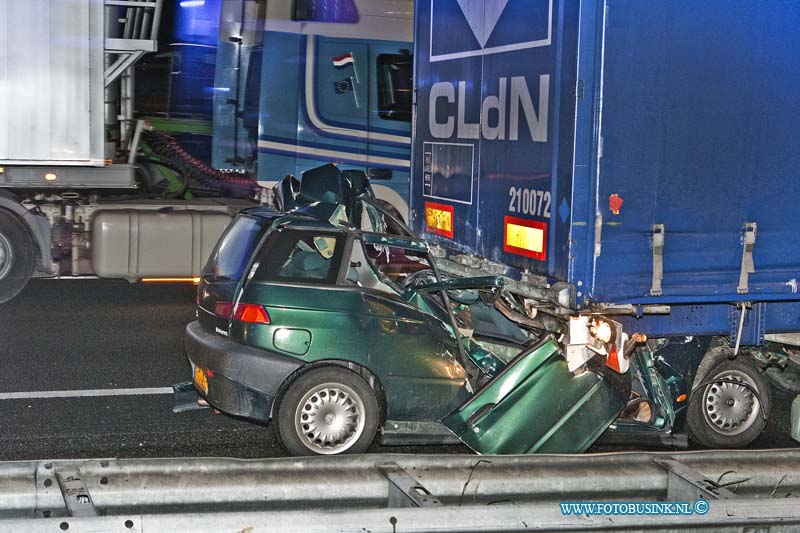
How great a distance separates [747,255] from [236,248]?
10.7ft

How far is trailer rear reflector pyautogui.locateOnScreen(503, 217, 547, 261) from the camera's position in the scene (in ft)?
21.8

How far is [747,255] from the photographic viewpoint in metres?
6.67

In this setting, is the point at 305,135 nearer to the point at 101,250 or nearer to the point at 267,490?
the point at 101,250

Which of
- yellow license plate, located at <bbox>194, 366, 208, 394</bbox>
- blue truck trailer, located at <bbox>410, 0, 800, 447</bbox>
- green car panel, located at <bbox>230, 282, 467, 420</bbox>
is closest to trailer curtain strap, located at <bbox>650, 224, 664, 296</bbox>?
blue truck trailer, located at <bbox>410, 0, 800, 447</bbox>

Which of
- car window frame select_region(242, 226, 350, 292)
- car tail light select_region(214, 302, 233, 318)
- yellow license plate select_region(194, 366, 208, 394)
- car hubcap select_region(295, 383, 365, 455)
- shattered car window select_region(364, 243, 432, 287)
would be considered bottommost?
car hubcap select_region(295, 383, 365, 455)

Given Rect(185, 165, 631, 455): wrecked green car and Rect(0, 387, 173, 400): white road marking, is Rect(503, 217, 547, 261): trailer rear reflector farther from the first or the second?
Rect(0, 387, 173, 400): white road marking

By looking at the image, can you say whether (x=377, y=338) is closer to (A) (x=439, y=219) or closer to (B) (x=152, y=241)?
(A) (x=439, y=219)

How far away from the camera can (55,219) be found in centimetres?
1262

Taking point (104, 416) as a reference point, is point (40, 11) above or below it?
above

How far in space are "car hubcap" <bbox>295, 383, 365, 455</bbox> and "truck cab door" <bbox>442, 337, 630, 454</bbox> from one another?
724 millimetres

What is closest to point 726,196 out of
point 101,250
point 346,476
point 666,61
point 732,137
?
point 732,137

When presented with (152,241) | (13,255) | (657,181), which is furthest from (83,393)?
(657,181)

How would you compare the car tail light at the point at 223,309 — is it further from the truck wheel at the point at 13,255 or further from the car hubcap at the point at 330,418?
the truck wheel at the point at 13,255

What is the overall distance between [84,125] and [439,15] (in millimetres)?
5002
